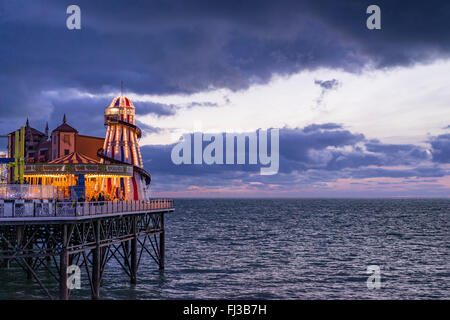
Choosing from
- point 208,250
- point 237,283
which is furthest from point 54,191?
point 208,250

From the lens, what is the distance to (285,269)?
46.6 m

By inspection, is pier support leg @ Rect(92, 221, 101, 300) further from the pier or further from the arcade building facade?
the arcade building facade

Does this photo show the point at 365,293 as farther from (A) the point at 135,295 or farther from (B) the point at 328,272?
(A) the point at 135,295

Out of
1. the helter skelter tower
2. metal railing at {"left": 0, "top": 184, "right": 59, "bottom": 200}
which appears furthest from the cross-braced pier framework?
the helter skelter tower

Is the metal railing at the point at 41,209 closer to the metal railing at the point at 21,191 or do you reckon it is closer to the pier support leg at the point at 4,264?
the metal railing at the point at 21,191

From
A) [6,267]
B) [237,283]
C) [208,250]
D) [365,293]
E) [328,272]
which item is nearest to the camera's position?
[365,293]

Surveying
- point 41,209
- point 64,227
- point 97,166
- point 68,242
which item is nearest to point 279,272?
point 97,166

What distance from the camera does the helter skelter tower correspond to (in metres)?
45.8

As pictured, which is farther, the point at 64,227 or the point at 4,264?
the point at 4,264

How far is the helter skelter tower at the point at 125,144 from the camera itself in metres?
45.8

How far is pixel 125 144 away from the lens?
47656 millimetres

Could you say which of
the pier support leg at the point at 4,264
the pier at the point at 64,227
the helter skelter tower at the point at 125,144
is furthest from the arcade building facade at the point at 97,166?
the pier support leg at the point at 4,264

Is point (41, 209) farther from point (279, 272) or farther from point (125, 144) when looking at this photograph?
point (279, 272)
